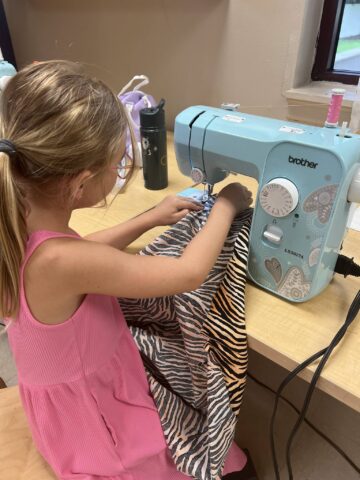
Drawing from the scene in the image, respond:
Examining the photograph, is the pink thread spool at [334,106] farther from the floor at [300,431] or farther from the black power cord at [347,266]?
the floor at [300,431]

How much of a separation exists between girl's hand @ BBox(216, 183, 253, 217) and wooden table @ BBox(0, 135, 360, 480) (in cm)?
16

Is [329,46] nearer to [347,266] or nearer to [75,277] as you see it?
[347,266]

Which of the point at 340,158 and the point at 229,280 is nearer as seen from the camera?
the point at 340,158

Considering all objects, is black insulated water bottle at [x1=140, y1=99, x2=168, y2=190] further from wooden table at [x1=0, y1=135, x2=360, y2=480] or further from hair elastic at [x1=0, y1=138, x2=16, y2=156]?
hair elastic at [x1=0, y1=138, x2=16, y2=156]

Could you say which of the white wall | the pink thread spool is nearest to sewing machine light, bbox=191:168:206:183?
the pink thread spool

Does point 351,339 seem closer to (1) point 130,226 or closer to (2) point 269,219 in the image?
(2) point 269,219

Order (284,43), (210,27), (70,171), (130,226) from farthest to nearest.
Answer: (210,27), (284,43), (130,226), (70,171)

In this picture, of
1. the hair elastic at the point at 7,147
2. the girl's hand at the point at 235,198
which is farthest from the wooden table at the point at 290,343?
the hair elastic at the point at 7,147

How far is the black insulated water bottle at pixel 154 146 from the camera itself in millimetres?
1037

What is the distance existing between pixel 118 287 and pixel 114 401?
0.81 ft

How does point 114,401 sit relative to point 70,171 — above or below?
below

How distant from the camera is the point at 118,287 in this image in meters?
0.60

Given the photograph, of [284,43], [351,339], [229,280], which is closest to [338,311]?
[351,339]

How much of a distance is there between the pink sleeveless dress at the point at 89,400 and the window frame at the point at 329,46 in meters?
1.04
